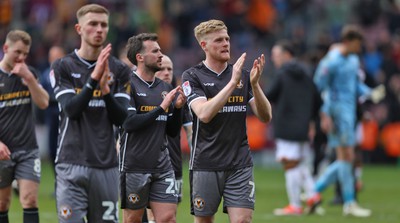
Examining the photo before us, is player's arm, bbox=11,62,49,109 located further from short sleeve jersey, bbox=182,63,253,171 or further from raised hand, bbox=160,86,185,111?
short sleeve jersey, bbox=182,63,253,171

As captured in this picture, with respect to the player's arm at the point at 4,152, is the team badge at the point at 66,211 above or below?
below

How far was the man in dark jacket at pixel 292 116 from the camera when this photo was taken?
15.4 meters

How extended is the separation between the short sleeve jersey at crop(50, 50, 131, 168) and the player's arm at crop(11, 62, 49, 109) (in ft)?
5.61

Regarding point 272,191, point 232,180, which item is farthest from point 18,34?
point 272,191

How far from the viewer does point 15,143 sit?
37.9 feet

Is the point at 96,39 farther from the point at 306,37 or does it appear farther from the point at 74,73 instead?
the point at 306,37

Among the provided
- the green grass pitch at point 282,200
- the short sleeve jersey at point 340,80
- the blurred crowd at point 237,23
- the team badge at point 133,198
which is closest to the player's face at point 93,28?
the team badge at point 133,198

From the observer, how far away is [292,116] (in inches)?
614

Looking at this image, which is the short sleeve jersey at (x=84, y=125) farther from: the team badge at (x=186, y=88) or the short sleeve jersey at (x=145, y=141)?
the short sleeve jersey at (x=145, y=141)

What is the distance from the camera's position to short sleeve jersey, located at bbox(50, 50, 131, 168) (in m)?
9.10

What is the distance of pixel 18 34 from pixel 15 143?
1260 millimetres

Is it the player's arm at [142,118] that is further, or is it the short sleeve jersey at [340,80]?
the short sleeve jersey at [340,80]

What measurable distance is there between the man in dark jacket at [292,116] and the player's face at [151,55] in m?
5.53

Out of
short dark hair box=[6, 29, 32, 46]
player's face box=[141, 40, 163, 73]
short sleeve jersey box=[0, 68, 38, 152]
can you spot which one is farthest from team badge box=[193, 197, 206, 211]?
short dark hair box=[6, 29, 32, 46]
